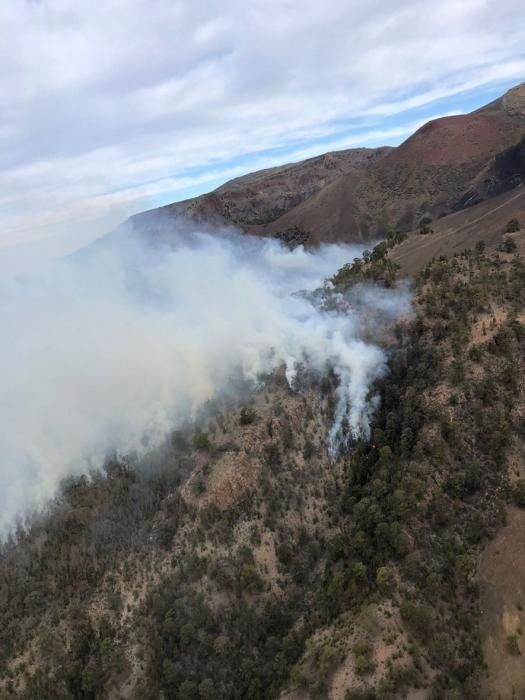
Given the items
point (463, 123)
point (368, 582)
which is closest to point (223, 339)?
point (368, 582)

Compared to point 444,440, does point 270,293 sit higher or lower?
higher

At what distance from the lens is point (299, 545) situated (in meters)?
53.8

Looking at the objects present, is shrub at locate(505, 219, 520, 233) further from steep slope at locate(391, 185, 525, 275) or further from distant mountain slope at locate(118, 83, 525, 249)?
distant mountain slope at locate(118, 83, 525, 249)

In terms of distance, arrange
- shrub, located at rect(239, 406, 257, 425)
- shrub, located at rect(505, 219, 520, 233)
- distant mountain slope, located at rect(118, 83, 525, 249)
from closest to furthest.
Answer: shrub, located at rect(239, 406, 257, 425)
shrub, located at rect(505, 219, 520, 233)
distant mountain slope, located at rect(118, 83, 525, 249)

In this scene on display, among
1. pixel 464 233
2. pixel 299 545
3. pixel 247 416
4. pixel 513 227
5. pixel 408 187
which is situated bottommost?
pixel 299 545

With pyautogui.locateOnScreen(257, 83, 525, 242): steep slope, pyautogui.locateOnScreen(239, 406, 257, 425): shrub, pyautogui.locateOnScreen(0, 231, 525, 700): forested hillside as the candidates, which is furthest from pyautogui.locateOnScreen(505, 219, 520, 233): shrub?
pyautogui.locateOnScreen(257, 83, 525, 242): steep slope

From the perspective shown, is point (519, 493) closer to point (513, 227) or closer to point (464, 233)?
point (513, 227)

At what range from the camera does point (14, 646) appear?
5072 cm

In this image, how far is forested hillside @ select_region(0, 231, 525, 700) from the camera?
4206cm

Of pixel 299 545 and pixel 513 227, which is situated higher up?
pixel 513 227

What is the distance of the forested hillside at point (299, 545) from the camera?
42062mm

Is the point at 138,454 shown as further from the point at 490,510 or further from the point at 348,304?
the point at 490,510

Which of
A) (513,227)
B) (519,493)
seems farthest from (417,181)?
(519,493)

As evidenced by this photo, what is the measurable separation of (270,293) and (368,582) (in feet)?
207
